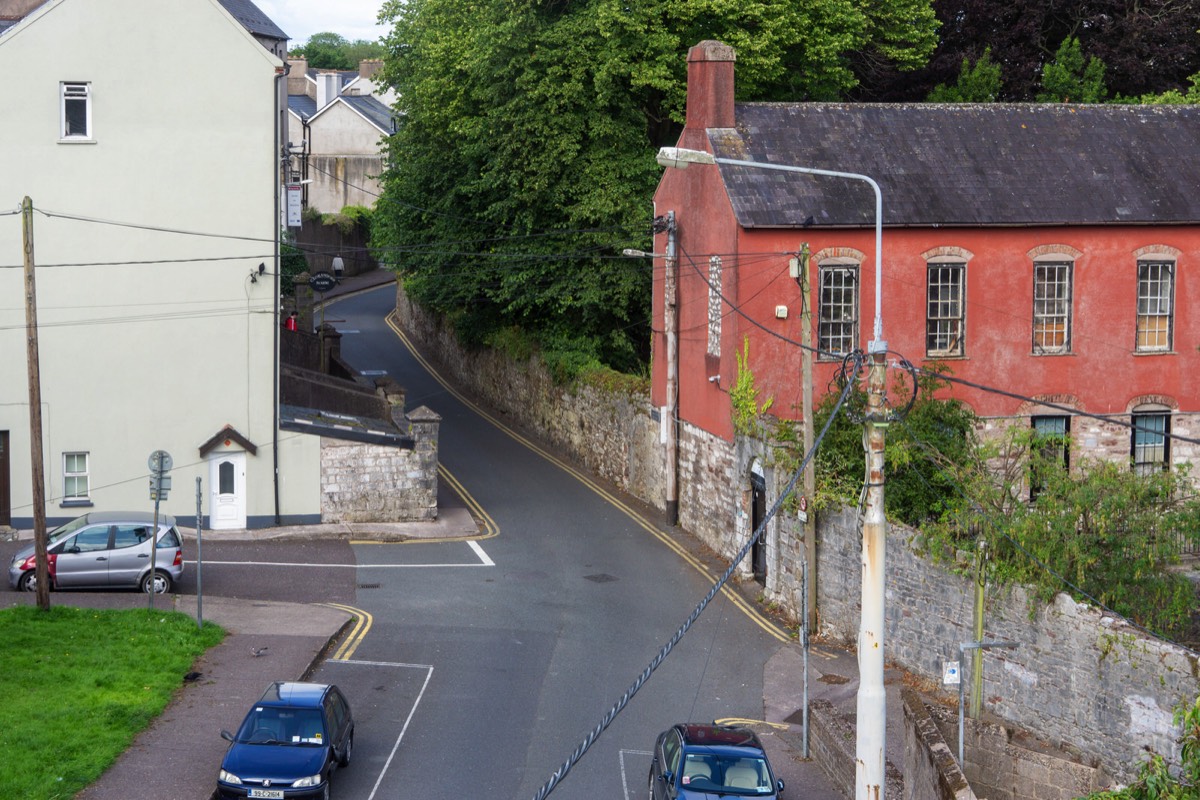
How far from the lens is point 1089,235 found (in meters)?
33.1

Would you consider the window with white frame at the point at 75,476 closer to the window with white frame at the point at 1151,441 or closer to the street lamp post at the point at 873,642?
the street lamp post at the point at 873,642

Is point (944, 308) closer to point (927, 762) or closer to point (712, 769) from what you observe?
point (927, 762)

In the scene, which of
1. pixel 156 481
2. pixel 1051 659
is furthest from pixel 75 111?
pixel 1051 659

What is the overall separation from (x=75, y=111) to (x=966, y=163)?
73.1 feet

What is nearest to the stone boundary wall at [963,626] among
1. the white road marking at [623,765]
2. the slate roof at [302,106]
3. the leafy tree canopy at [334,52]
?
the white road marking at [623,765]

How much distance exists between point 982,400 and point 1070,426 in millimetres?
2590

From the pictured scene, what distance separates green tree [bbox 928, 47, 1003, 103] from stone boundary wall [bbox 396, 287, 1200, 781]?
16.4m

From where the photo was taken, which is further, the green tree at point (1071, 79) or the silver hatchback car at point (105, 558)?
the green tree at point (1071, 79)

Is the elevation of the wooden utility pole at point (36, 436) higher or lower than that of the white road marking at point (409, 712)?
higher

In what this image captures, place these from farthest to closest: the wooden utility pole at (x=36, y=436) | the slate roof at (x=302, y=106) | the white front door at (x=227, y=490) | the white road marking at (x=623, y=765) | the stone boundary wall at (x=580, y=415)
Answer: the slate roof at (x=302, y=106), the stone boundary wall at (x=580, y=415), the white front door at (x=227, y=490), the wooden utility pole at (x=36, y=436), the white road marking at (x=623, y=765)

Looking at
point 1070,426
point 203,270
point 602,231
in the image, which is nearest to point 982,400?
point 1070,426

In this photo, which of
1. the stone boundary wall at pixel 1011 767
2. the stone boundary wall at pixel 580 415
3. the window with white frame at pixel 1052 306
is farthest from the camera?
the stone boundary wall at pixel 580 415

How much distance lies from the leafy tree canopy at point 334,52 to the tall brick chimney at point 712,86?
102836mm

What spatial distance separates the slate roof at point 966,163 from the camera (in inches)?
1262
